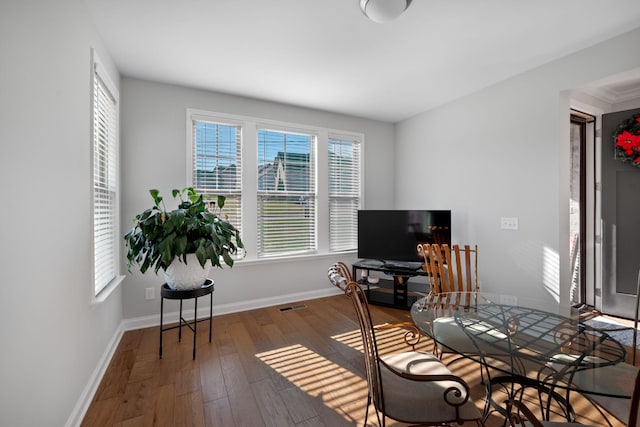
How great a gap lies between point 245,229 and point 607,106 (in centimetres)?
477

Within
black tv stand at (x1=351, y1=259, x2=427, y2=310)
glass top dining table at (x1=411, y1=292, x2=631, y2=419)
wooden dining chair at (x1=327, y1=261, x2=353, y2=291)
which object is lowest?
black tv stand at (x1=351, y1=259, x2=427, y2=310)

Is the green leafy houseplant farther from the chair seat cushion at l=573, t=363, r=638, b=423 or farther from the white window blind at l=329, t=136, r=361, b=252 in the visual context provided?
the chair seat cushion at l=573, t=363, r=638, b=423

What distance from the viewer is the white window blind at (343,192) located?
4230mm

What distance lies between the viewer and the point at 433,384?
134cm

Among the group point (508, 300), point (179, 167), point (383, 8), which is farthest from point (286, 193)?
point (508, 300)

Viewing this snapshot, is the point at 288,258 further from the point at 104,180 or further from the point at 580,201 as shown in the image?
the point at 580,201

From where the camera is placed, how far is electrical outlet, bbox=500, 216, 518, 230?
3.05 metres

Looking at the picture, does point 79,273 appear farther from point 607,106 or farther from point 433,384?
point 607,106

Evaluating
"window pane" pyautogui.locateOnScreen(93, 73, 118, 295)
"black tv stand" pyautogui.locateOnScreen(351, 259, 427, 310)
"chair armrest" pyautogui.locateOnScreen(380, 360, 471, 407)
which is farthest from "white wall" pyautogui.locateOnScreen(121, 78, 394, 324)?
"chair armrest" pyautogui.locateOnScreen(380, 360, 471, 407)

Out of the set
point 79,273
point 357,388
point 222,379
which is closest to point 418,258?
point 357,388

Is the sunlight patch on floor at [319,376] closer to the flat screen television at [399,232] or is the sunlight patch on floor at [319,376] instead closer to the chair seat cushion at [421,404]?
the chair seat cushion at [421,404]

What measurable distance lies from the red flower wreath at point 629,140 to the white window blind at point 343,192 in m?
3.03

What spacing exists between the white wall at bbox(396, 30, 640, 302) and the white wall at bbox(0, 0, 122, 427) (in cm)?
385

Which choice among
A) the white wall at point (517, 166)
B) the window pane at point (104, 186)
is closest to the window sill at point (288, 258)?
the window pane at point (104, 186)
